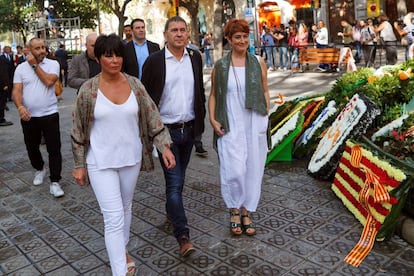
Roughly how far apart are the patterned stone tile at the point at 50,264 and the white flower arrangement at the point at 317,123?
Answer: 3624 mm

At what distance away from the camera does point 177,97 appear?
3.85 metres

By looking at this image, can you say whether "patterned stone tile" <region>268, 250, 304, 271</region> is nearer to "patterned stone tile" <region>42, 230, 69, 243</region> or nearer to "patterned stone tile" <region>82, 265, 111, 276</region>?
"patterned stone tile" <region>82, 265, 111, 276</region>

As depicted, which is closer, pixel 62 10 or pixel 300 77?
pixel 300 77

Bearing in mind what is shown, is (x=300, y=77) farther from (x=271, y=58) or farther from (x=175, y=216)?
(x=175, y=216)

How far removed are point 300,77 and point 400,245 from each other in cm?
1226

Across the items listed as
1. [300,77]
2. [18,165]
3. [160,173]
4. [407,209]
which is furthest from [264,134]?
[300,77]

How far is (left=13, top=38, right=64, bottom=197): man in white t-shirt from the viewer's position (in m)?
5.41

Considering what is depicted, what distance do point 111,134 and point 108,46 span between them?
58 cm

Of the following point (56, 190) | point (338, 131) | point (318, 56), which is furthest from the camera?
point (318, 56)

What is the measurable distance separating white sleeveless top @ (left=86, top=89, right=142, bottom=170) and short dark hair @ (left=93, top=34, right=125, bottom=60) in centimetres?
26

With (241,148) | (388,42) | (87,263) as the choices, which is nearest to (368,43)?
(388,42)

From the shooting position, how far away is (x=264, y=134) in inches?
162

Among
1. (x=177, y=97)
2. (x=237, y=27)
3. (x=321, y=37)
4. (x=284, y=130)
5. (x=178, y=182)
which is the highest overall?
(x=321, y=37)

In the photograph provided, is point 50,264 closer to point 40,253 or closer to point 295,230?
point 40,253
